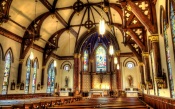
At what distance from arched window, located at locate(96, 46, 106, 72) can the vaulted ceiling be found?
3.87m

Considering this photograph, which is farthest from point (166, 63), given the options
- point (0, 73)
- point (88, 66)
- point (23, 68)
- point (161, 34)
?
point (88, 66)

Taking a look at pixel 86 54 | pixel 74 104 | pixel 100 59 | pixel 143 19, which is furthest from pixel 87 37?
pixel 74 104

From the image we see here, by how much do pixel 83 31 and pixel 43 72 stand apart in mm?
8350

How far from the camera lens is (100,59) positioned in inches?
1126

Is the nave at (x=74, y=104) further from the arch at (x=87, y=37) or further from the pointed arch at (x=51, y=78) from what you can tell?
the arch at (x=87, y=37)

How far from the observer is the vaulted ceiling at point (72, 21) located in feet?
33.7

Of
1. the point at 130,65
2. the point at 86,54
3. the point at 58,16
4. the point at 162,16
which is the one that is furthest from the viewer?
the point at 86,54

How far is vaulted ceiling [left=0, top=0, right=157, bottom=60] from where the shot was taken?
10283mm

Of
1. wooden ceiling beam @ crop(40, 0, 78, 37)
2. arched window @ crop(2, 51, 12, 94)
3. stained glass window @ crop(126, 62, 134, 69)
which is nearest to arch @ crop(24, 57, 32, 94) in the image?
arched window @ crop(2, 51, 12, 94)

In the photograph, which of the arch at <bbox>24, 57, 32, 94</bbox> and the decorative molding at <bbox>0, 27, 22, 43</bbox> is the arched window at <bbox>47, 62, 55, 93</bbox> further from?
the decorative molding at <bbox>0, 27, 22, 43</bbox>

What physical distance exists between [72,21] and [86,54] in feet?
26.1

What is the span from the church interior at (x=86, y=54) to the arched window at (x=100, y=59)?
0.17 m

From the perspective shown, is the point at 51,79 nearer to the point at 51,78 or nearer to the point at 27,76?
the point at 51,78

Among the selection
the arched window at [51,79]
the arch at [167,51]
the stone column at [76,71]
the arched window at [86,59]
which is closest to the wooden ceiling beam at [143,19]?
the arch at [167,51]
